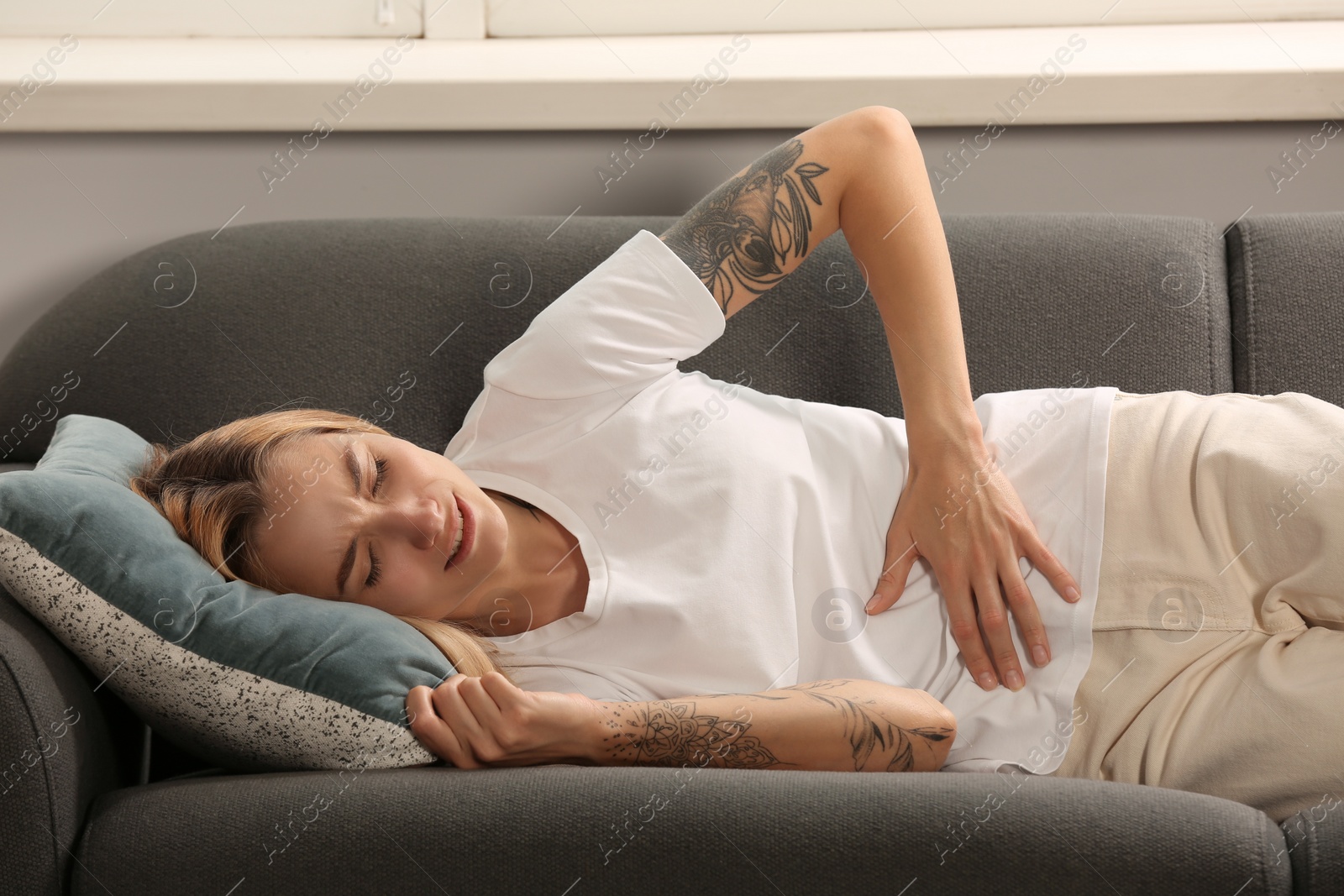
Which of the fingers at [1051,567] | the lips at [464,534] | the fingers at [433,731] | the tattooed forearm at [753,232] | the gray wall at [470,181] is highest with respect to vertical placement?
the gray wall at [470,181]

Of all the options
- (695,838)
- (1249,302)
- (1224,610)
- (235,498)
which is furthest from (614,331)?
(1249,302)

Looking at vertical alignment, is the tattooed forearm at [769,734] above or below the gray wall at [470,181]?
below

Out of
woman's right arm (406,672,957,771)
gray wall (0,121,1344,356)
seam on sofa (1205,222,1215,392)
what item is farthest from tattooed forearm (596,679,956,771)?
gray wall (0,121,1344,356)

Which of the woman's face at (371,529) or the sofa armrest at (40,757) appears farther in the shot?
the woman's face at (371,529)

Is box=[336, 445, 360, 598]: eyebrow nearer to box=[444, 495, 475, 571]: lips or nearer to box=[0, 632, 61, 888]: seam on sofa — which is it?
box=[444, 495, 475, 571]: lips

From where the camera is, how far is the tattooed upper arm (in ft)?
3.87

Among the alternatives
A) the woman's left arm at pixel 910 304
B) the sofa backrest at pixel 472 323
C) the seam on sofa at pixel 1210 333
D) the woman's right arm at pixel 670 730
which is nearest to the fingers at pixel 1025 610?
the woman's left arm at pixel 910 304

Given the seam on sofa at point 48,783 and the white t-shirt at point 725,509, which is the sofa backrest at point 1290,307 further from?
Answer: the seam on sofa at point 48,783

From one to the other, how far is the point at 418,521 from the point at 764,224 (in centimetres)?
50

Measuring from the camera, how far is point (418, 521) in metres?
1.01

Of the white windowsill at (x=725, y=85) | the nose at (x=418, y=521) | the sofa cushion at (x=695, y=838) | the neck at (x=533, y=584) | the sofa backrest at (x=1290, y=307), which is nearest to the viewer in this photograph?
the sofa cushion at (x=695, y=838)

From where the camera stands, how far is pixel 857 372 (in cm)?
134

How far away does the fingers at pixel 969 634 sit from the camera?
1033mm

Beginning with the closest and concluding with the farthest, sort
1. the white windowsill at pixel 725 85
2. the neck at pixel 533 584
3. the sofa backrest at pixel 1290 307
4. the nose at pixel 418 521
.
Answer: the nose at pixel 418 521
the neck at pixel 533 584
the sofa backrest at pixel 1290 307
the white windowsill at pixel 725 85
